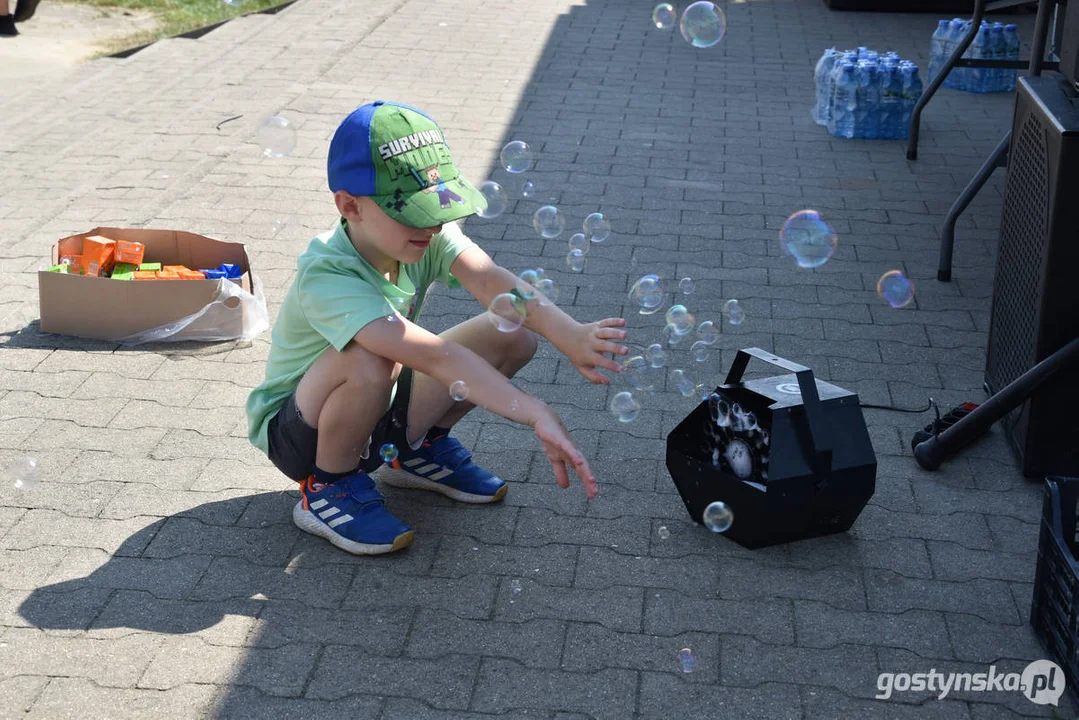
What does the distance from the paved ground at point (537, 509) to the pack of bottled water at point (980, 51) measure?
2.78ft

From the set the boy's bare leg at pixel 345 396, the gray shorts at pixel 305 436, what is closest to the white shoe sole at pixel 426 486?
the gray shorts at pixel 305 436

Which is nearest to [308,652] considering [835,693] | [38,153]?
[835,693]

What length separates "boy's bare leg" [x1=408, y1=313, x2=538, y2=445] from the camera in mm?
3092

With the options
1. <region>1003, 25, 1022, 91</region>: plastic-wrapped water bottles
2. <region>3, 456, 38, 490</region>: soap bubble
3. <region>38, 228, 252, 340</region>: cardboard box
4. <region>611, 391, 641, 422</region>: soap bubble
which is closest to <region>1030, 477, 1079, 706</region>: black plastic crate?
<region>611, 391, 641, 422</region>: soap bubble

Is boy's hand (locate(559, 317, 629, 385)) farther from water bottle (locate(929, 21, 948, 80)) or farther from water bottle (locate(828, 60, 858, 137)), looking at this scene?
water bottle (locate(929, 21, 948, 80))

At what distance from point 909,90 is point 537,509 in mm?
4659

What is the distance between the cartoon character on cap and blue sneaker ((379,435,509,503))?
32.8 inches

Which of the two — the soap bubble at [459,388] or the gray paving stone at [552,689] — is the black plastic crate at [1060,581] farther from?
the soap bubble at [459,388]

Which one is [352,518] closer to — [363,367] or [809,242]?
[363,367]

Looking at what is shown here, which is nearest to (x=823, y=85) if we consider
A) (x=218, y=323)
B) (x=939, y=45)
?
(x=939, y=45)

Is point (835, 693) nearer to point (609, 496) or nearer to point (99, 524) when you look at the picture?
point (609, 496)

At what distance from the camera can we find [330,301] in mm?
2791

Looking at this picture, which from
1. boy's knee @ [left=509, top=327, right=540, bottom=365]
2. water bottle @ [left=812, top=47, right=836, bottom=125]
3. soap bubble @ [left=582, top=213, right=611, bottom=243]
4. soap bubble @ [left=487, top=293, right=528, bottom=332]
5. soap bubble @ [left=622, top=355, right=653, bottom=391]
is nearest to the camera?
soap bubble @ [left=487, top=293, right=528, bottom=332]

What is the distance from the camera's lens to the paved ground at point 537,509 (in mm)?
2592
